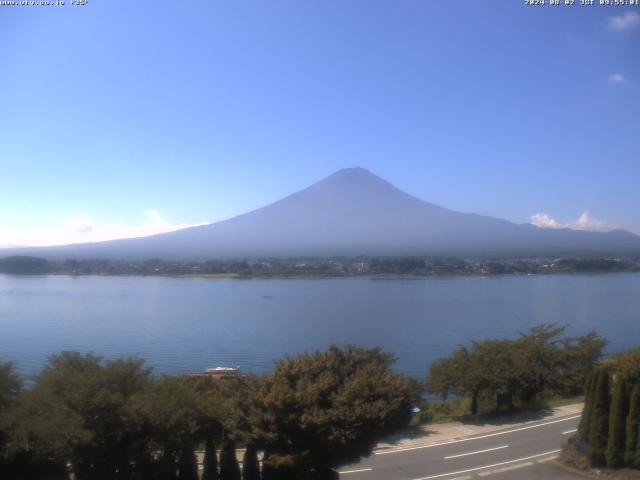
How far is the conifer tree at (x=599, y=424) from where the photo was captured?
227 inches

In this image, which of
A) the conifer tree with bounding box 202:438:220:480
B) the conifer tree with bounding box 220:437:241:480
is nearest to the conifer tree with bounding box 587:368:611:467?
the conifer tree with bounding box 220:437:241:480

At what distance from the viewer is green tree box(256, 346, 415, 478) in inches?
187

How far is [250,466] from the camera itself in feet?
16.6

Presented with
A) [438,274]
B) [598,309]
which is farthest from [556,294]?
[438,274]

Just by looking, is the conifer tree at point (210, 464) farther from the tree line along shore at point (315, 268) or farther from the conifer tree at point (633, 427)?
the tree line along shore at point (315, 268)

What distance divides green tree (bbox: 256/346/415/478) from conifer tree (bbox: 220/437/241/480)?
0.39 metres

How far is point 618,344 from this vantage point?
62.5 ft

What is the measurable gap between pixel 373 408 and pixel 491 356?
16.6 ft

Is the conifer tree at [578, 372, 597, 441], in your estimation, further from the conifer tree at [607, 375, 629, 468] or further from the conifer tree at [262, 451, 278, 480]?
the conifer tree at [262, 451, 278, 480]

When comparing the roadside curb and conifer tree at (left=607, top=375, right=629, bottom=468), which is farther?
the roadside curb

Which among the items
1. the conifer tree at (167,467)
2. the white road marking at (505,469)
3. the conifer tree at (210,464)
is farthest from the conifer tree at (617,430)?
the conifer tree at (167,467)

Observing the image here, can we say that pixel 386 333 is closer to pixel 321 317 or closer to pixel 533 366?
pixel 321 317

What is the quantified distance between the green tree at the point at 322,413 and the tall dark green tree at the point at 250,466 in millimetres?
248

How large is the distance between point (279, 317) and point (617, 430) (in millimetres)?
19686
